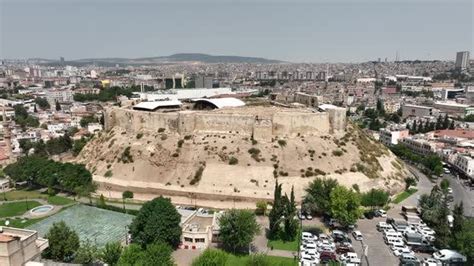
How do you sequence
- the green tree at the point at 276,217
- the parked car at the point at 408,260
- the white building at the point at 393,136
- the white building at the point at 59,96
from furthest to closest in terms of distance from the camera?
1. the white building at the point at 59,96
2. the white building at the point at 393,136
3. the green tree at the point at 276,217
4. the parked car at the point at 408,260

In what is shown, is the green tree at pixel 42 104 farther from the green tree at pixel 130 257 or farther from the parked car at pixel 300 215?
the green tree at pixel 130 257

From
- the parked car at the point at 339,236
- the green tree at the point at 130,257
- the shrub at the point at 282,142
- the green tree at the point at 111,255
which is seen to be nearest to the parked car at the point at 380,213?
the parked car at the point at 339,236

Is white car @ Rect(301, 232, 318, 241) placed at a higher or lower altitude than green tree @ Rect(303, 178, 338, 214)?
lower

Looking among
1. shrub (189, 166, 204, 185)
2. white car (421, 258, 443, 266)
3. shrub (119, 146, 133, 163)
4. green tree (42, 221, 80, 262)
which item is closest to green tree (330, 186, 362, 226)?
white car (421, 258, 443, 266)

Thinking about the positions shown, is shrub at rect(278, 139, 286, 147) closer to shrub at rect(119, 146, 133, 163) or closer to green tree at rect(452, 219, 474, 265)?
shrub at rect(119, 146, 133, 163)

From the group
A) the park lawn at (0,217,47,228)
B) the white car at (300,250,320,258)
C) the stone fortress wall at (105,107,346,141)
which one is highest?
the stone fortress wall at (105,107,346,141)

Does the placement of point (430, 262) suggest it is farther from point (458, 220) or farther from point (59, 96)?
point (59, 96)
